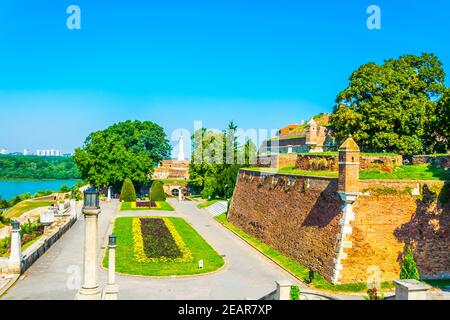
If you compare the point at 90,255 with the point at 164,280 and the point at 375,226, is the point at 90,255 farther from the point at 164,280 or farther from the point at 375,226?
the point at 375,226

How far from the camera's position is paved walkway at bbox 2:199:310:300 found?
59.4 feet

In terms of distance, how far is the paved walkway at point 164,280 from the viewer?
59.4 feet

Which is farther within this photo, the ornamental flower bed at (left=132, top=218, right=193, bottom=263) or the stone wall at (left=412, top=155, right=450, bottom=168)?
the ornamental flower bed at (left=132, top=218, right=193, bottom=263)

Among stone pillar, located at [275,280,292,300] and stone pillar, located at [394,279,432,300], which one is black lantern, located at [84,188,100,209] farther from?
stone pillar, located at [394,279,432,300]

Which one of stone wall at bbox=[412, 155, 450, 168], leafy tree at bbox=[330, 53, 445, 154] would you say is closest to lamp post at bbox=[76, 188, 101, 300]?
stone wall at bbox=[412, 155, 450, 168]

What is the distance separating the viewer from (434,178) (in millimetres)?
20531

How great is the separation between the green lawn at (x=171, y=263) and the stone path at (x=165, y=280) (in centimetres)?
62

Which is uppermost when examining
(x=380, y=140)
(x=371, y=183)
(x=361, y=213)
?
(x=380, y=140)

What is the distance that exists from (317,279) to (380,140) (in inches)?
549

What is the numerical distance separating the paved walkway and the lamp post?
378cm

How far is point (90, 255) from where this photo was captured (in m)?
14.0

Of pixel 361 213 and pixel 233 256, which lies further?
pixel 233 256
